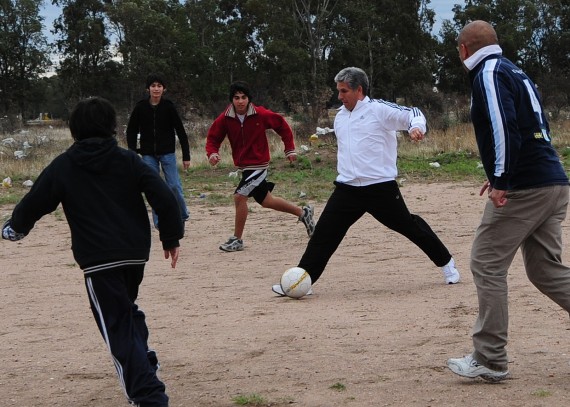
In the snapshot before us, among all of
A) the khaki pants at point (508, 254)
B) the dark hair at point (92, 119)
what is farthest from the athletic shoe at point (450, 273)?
the dark hair at point (92, 119)

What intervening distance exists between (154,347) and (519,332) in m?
2.42

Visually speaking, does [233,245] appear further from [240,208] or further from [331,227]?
[331,227]

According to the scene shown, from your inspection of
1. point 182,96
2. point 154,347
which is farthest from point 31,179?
point 182,96

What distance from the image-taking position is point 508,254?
16.7ft

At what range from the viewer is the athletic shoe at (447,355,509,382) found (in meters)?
5.07

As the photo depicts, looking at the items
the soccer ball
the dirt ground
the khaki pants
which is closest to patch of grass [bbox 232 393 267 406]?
the dirt ground

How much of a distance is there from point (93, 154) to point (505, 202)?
7.01 feet

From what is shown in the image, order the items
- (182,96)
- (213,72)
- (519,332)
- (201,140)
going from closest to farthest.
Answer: (519,332), (201,140), (182,96), (213,72)

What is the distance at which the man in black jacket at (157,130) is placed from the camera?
11.6 metres

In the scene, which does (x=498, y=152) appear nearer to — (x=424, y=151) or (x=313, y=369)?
(x=313, y=369)

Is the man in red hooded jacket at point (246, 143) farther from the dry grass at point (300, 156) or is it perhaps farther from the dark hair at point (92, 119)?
the dry grass at point (300, 156)

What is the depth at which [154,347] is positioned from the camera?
6402 mm

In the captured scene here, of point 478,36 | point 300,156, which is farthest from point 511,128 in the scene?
point 300,156

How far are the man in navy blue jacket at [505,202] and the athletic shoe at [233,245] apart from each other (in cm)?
575
